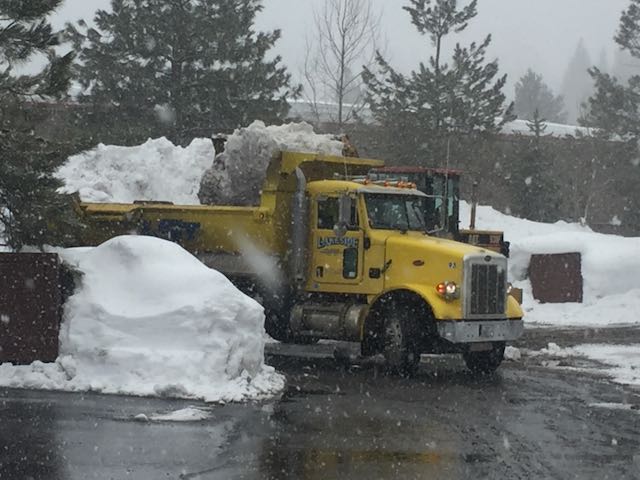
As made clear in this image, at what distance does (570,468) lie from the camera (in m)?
8.46

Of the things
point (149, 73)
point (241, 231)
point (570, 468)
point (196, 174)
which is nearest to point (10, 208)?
point (241, 231)

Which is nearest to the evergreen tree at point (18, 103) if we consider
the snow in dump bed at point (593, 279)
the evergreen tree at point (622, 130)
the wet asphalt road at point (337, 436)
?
the wet asphalt road at point (337, 436)

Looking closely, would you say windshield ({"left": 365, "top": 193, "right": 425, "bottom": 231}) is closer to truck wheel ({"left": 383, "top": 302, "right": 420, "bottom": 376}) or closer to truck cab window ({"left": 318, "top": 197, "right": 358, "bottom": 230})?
truck cab window ({"left": 318, "top": 197, "right": 358, "bottom": 230})

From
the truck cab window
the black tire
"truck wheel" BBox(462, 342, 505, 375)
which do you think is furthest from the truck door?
"truck wheel" BBox(462, 342, 505, 375)

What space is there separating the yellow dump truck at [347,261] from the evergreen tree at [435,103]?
78.1 feet

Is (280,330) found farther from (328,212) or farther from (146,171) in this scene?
(146,171)

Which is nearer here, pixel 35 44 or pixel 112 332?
pixel 112 332

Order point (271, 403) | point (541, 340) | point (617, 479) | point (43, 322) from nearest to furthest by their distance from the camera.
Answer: point (617, 479), point (271, 403), point (43, 322), point (541, 340)

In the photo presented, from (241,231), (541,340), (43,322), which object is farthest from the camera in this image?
(541,340)

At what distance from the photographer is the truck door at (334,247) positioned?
48.5ft

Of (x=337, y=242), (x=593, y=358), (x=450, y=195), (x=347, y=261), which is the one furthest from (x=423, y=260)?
(x=450, y=195)

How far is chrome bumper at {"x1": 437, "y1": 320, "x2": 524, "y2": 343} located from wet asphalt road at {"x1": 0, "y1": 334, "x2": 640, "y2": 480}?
0.84 metres

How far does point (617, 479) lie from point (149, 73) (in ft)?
99.5

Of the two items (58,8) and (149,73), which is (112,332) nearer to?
(58,8)
